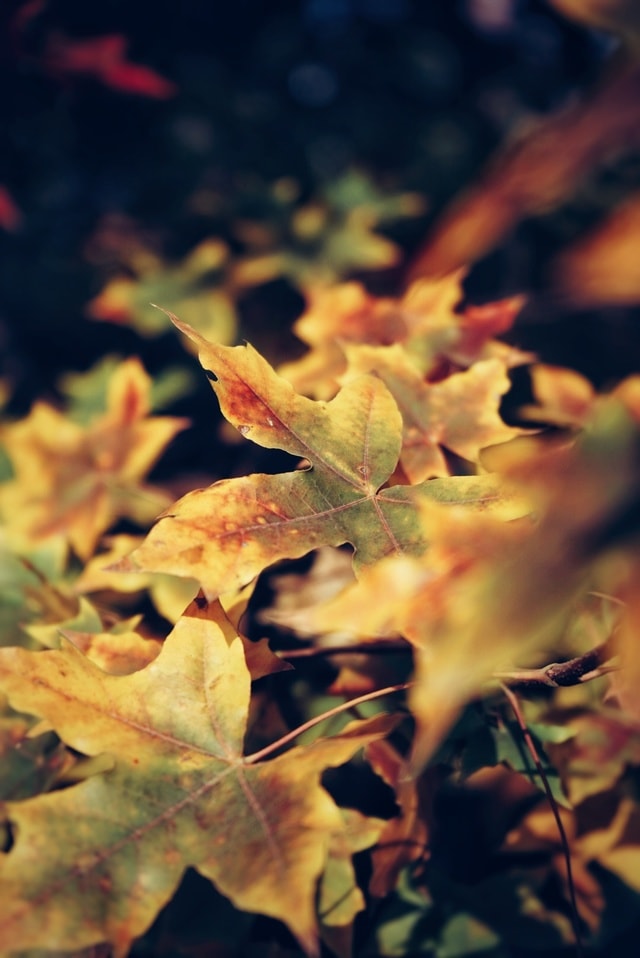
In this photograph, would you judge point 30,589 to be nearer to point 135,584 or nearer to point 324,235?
point 135,584

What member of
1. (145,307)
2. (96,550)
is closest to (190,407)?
(145,307)

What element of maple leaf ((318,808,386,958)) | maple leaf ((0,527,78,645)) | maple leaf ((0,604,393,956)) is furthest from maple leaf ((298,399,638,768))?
maple leaf ((0,527,78,645))

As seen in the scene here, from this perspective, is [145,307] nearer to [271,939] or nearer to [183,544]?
[183,544]

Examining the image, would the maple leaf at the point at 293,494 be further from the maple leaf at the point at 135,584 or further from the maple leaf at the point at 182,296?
the maple leaf at the point at 182,296

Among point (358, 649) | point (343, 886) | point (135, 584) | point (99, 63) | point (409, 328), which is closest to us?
point (343, 886)

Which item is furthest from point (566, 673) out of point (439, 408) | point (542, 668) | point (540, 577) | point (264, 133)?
point (264, 133)
